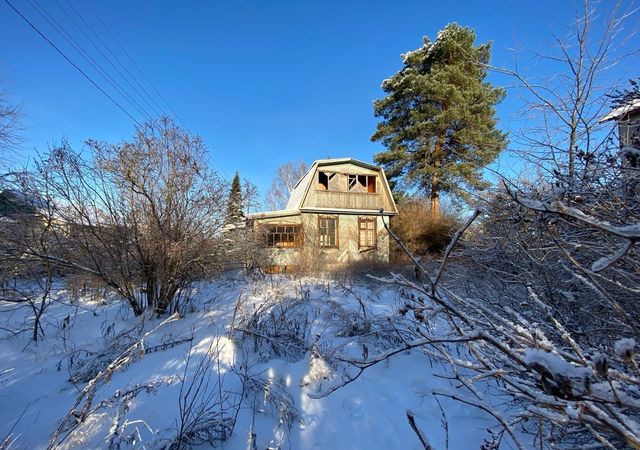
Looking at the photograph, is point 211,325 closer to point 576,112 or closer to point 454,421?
point 454,421

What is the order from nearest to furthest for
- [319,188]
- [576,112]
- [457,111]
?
[576,112] → [457,111] → [319,188]

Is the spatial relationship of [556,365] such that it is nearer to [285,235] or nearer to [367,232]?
[285,235]

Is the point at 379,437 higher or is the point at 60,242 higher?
the point at 60,242

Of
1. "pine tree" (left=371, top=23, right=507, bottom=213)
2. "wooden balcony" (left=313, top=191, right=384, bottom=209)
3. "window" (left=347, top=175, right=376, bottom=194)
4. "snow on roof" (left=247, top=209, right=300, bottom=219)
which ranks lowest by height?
"snow on roof" (left=247, top=209, right=300, bottom=219)

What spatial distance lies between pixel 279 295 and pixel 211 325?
1244 millimetres

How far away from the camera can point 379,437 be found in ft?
7.59

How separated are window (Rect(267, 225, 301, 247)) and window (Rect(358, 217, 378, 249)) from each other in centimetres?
345

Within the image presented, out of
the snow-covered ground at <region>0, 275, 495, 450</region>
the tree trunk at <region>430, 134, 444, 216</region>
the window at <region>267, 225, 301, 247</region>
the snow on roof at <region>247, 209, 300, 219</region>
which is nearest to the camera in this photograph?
the snow-covered ground at <region>0, 275, 495, 450</region>

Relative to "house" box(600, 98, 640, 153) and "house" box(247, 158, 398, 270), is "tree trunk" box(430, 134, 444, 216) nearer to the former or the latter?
"house" box(247, 158, 398, 270)

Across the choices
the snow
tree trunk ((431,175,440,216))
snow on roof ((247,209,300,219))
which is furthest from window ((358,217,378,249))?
the snow

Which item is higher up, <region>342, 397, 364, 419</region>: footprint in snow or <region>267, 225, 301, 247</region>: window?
<region>267, 225, 301, 247</region>: window

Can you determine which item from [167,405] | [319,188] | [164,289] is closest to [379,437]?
[167,405]

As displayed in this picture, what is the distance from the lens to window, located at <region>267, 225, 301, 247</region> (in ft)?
47.4

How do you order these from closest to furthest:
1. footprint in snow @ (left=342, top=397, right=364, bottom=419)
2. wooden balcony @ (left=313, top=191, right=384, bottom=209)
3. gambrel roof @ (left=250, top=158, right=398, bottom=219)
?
footprint in snow @ (left=342, top=397, right=364, bottom=419), gambrel roof @ (left=250, top=158, right=398, bottom=219), wooden balcony @ (left=313, top=191, right=384, bottom=209)
